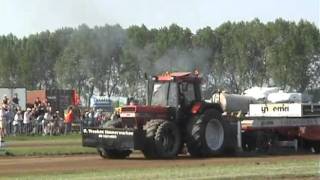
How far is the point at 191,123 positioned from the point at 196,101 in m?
0.72

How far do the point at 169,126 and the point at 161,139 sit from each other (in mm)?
537

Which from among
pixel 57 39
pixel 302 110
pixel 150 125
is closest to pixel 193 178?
pixel 150 125

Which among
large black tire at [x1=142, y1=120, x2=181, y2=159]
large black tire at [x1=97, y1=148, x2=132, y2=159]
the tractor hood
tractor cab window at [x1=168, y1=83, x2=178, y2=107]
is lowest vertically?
large black tire at [x1=97, y1=148, x2=132, y2=159]

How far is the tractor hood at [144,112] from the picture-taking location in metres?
21.5

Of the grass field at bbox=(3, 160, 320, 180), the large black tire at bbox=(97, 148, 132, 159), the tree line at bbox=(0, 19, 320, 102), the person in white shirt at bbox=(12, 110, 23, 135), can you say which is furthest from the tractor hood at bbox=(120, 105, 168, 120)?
the tree line at bbox=(0, 19, 320, 102)

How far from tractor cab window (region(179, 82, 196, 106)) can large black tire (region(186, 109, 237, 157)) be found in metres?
0.56

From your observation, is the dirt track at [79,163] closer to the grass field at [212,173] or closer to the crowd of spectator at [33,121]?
the grass field at [212,173]

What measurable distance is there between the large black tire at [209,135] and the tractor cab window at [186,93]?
562 millimetres

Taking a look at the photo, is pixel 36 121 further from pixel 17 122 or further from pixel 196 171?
pixel 196 171

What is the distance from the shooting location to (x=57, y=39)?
92750 millimetres

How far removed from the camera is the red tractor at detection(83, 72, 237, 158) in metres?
21.1

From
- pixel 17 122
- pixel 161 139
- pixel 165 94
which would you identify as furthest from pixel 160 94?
pixel 17 122

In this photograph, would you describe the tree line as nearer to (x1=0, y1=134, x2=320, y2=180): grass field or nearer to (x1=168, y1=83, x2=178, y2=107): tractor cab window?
(x1=168, y1=83, x2=178, y2=107): tractor cab window

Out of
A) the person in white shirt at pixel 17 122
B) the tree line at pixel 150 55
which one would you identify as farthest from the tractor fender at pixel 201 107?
the tree line at pixel 150 55
